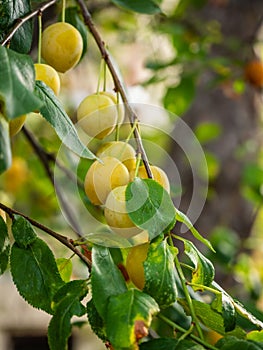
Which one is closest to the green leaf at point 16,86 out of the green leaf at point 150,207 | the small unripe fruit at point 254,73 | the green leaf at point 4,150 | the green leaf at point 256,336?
the green leaf at point 4,150

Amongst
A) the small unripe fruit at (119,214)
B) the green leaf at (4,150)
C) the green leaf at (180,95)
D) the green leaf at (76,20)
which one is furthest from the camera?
the green leaf at (180,95)

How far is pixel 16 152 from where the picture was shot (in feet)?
4.95

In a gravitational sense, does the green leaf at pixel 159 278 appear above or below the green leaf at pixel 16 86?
below

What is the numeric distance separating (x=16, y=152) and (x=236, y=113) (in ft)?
2.06

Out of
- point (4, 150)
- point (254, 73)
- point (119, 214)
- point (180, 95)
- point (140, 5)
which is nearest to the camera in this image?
point (4, 150)

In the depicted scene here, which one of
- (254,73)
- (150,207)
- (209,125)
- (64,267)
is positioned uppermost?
(150,207)

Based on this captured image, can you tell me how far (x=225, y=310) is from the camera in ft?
1.58

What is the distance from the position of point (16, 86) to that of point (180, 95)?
96 cm

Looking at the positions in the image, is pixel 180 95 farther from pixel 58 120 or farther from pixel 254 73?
pixel 58 120

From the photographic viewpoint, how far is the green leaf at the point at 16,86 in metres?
0.37

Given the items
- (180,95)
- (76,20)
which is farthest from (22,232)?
(180,95)

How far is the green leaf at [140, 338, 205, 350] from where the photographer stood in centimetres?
42

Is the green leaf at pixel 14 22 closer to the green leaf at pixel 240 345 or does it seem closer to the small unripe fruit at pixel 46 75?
the small unripe fruit at pixel 46 75

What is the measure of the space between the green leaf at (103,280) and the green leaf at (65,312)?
29 mm
